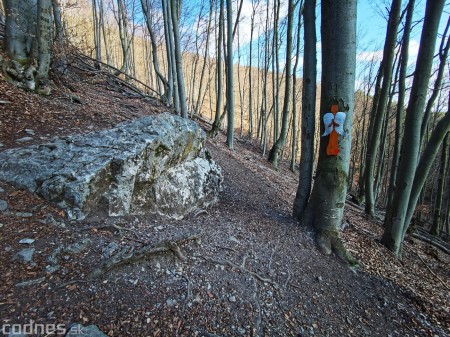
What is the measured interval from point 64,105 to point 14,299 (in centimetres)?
413

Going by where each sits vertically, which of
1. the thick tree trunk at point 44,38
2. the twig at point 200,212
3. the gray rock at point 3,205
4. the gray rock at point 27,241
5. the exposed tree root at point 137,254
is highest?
the thick tree trunk at point 44,38

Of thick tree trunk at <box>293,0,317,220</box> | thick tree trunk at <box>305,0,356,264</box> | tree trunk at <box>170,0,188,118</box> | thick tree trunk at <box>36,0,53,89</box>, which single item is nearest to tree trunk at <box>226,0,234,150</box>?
tree trunk at <box>170,0,188,118</box>

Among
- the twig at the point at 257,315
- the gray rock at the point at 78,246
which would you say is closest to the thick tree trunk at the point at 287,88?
→ the twig at the point at 257,315

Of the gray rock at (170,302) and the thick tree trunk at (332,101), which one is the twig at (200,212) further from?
the thick tree trunk at (332,101)

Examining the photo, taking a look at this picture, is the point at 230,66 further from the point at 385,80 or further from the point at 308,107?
the point at 308,107

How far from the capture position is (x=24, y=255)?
196 centimetres

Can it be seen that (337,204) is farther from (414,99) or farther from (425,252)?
(425,252)

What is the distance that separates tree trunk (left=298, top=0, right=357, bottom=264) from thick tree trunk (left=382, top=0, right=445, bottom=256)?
1249 mm

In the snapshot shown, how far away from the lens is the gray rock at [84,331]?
1.54 m

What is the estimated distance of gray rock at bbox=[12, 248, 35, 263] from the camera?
1.92 meters

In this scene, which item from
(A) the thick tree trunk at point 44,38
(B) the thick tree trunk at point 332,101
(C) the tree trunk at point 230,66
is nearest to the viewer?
(B) the thick tree trunk at point 332,101

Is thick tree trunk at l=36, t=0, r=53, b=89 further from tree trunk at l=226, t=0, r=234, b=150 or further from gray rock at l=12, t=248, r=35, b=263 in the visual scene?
tree trunk at l=226, t=0, r=234, b=150

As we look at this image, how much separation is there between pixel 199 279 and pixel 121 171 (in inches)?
60.6

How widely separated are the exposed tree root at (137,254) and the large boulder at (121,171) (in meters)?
0.70
